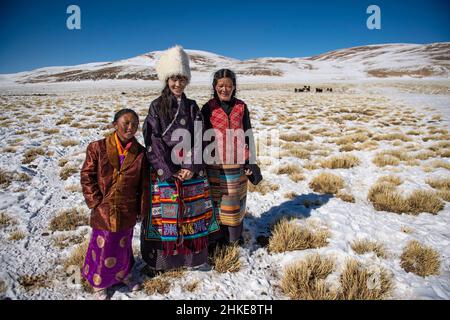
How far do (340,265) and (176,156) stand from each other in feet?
6.56

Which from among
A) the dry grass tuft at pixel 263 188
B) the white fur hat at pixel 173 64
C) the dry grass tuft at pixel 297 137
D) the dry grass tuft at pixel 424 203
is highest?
the white fur hat at pixel 173 64

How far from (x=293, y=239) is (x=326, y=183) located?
7.11ft

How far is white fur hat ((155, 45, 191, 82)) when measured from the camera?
2.28m

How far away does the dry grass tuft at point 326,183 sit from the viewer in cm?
469

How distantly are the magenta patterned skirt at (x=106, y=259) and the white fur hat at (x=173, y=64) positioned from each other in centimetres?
144

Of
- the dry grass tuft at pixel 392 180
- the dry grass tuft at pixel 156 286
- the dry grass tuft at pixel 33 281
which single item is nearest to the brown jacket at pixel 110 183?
the dry grass tuft at pixel 156 286

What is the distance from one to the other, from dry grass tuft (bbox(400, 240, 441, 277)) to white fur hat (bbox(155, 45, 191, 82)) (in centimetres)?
288

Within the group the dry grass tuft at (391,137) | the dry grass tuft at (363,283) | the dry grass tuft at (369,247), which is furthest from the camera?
the dry grass tuft at (391,137)

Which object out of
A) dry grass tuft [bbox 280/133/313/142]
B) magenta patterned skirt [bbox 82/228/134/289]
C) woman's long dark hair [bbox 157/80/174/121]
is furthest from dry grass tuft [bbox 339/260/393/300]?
dry grass tuft [bbox 280/133/313/142]

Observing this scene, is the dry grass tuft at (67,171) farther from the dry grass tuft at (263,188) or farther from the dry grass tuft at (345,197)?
the dry grass tuft at (345,197)

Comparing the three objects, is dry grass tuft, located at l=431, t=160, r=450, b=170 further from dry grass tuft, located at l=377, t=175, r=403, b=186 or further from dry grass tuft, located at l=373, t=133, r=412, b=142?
dry grass tuft, located at l=373, t=133, r=412, b=142

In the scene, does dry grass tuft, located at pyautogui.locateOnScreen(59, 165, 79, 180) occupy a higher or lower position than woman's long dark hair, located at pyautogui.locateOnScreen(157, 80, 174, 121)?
lower

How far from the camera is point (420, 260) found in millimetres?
2693

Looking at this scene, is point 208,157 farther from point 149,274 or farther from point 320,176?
point 320,176
